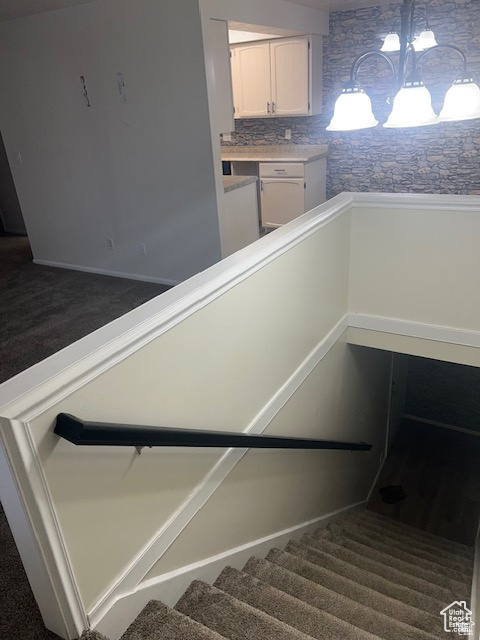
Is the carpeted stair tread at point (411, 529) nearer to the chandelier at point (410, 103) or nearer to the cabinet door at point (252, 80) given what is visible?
the chandelier at point (410, 103)

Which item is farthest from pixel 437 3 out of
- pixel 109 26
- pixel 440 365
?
pixel 440 365

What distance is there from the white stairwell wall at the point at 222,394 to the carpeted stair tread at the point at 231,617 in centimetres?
9

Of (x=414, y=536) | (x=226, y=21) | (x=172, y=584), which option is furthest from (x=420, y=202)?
(x=414, y=536)

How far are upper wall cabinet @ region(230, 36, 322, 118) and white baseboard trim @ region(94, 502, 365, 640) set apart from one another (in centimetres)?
485

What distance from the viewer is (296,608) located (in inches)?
70.9

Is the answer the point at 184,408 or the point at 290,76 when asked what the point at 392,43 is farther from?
the point at 290,76

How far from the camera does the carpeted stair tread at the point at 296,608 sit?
1.71 m

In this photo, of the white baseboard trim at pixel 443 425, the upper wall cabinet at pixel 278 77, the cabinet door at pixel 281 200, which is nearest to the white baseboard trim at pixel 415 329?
the cabinet door at pixel 281 200

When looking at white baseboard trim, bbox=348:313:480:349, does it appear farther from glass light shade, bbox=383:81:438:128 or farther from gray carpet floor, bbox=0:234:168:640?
gray carpet floor, bbox=0:234:168:640

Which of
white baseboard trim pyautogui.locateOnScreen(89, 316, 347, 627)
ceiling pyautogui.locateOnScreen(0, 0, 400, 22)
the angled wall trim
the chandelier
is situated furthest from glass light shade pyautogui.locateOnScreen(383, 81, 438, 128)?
ceiling pyautogui.locateOnScreen(0, 0, 400, 22)

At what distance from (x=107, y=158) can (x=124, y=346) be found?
345cm

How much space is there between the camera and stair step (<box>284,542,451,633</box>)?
202 centimetres

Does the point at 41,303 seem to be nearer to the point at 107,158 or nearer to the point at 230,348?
the point at 107,158

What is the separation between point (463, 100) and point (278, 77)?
4.10 m
